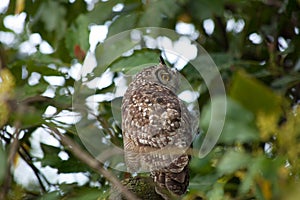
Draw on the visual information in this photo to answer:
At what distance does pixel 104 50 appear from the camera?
2.28 meters

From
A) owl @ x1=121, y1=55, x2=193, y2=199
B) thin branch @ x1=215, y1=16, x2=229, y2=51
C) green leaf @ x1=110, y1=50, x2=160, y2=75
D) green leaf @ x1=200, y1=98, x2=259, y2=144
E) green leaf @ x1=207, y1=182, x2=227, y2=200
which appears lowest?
green leaf @ x1=207, y1=182, x2=227, y2=200

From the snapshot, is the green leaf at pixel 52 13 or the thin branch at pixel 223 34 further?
the thin branch at pixel 223 34

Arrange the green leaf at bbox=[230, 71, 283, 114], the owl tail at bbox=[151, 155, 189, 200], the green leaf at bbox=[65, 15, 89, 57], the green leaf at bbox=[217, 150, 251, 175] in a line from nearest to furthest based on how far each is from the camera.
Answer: the green leaf at bbox=[230, 71, 283, 114] → the green leaf at bbox=[217, 150, 251, 175] → the owl tail at bbox=[151, 155, 189, 200] → the green leaf at bbox=[65, 15, 89, 57]

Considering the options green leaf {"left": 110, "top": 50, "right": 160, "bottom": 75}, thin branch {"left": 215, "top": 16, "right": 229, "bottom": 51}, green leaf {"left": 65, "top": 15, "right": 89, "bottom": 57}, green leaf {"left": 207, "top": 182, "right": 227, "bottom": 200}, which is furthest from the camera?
thin branch {"left": 215, "top": 16, "right": 229, "bottom": 51}

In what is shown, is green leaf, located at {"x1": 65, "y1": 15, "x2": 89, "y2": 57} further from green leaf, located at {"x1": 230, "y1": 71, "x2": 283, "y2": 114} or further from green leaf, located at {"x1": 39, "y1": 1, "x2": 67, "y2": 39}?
green leaf, located at {"x1": 230, "y1": 71, "x2": 283, "y2": 114}

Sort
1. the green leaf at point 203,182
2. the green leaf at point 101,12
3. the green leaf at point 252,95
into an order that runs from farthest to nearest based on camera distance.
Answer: the green leaf at point 101,12 → the green leaf at point 203,182 → the green leaf at point 252,95

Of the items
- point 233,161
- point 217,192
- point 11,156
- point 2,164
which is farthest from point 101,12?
point 233,161

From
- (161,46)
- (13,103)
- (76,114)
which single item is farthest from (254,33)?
(13,103)

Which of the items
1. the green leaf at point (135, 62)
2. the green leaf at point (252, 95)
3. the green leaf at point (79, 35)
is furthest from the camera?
the green leaf at point (79, 35)

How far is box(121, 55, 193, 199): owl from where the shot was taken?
1859 mm

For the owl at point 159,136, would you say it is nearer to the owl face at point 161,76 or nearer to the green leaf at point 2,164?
the owl face at point 161,76

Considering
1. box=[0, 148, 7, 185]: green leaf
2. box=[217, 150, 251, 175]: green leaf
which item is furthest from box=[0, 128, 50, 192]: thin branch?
box=[217, 150, 251, 175]: green leaf

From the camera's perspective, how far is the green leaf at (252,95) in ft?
3.16

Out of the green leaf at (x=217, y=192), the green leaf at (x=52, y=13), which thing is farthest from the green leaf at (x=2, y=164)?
the green leaf at (x=52, y=13)
